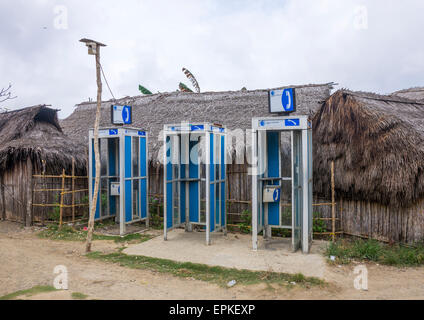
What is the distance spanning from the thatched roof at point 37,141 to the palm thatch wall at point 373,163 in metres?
7.55

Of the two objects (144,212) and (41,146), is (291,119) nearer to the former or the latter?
(144,212)

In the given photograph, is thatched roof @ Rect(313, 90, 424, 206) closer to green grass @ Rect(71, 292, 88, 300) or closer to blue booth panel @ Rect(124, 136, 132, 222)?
blue booth panel @ Rect(124, 136, 132, 222)

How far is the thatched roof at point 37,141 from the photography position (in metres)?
10.4

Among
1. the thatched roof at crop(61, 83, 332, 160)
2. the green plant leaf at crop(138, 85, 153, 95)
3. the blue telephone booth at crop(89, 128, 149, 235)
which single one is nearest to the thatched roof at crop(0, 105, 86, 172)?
the thatched roof at crop(61, 83, 332, 160)

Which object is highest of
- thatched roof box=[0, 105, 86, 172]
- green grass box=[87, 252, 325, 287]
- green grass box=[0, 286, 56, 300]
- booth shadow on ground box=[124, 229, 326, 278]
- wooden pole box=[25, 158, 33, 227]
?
thatched roof box=[0, 105, 86, 172]

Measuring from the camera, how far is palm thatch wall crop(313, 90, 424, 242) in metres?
6.82

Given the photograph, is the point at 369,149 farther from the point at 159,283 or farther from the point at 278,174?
the point at 159,283

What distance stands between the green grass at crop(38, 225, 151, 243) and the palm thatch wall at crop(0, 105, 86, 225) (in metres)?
1.21

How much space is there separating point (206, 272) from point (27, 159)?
710 centimetres

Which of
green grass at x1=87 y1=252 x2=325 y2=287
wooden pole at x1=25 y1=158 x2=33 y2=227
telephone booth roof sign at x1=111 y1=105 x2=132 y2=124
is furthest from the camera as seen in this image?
wooden pole at x1=25 y1=158 x2=33 y2=227

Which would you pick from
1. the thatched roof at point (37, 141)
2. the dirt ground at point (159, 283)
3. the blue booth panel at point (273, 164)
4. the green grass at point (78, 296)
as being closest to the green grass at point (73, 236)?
the dirt ground at point (159, 283)

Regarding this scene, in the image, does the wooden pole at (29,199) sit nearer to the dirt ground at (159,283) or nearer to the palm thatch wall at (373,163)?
the dirt ground at (159,283)
